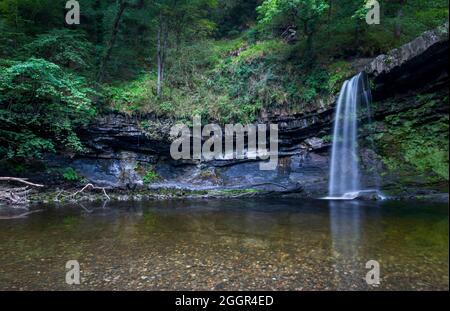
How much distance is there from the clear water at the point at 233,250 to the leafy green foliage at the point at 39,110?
513 centimetres

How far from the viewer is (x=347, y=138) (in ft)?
40.5

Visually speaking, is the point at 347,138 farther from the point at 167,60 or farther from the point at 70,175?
the point at 70,175

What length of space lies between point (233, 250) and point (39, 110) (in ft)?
37.2

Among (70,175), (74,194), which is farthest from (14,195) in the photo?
(70,175)

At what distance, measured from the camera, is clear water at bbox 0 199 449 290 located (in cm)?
343

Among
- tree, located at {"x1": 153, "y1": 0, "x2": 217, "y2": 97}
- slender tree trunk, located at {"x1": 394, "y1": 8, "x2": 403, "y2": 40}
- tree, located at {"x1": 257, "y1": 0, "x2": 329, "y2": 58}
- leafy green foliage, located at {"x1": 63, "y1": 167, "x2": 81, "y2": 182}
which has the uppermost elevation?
tree, located at {"x1": 153, "y1": 0, "x2": 217, "y2": 97}

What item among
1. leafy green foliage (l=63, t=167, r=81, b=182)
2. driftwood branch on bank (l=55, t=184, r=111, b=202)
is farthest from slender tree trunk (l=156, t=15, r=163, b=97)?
driftwood branch on bank (l=55, t=184, r=111, b=202)

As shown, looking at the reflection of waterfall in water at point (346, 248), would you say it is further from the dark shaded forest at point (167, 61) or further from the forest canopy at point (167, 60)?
the dark shaded forest at point (167, 61)

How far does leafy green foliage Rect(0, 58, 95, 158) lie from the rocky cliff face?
137 centimetres

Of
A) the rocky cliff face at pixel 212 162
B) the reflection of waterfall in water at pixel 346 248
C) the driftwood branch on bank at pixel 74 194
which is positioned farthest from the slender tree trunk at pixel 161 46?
the reflection of waterfall in water at pixel 346 248

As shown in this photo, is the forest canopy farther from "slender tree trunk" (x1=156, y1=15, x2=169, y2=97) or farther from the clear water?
the clear water

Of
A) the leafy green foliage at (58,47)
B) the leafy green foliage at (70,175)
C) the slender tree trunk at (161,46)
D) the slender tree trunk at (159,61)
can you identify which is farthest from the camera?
the slender tree trunk at (161,46)

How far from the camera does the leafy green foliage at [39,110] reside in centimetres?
1194

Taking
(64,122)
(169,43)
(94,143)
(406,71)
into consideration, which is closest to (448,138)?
(406,71)
